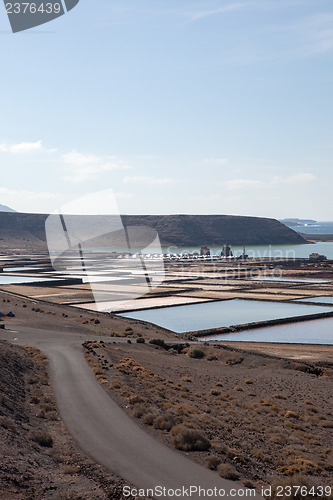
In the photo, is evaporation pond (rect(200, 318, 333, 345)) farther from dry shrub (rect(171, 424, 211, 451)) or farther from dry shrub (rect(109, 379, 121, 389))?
dry shrub (rect(171, 424, 211, 451))

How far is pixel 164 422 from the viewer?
20.0 m

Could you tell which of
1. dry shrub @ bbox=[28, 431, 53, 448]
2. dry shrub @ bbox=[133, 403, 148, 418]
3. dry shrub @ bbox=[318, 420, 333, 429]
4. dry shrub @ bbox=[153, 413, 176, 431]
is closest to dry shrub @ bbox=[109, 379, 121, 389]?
dry shrub @ bbox=[133, 403, 148, 418]

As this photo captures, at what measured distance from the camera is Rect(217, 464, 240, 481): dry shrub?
1584cm

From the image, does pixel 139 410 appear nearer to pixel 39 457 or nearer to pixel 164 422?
pixel 164 422

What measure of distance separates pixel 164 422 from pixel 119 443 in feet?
8.73

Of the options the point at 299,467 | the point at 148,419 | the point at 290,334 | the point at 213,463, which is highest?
the point at 148,419

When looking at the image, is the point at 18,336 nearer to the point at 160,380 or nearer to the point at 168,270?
the point at 160,380

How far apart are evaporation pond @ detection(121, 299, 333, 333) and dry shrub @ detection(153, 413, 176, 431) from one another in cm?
3786

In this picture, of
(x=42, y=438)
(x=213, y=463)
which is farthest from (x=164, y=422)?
(x=42, y=438)

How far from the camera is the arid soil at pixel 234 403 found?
18.1 m

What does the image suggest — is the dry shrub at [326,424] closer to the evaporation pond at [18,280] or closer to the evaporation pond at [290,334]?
the evaporation pond at [290,334]

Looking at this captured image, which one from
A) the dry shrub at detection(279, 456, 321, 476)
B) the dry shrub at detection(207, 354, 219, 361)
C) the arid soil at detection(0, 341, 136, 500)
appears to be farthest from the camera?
the dry shrub at detection(207, 354, 219, 361)

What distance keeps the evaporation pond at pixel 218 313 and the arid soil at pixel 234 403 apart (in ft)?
65.6

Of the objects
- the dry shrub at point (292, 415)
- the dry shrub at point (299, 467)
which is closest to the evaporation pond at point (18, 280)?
the dry shrub at point (292, 415)
